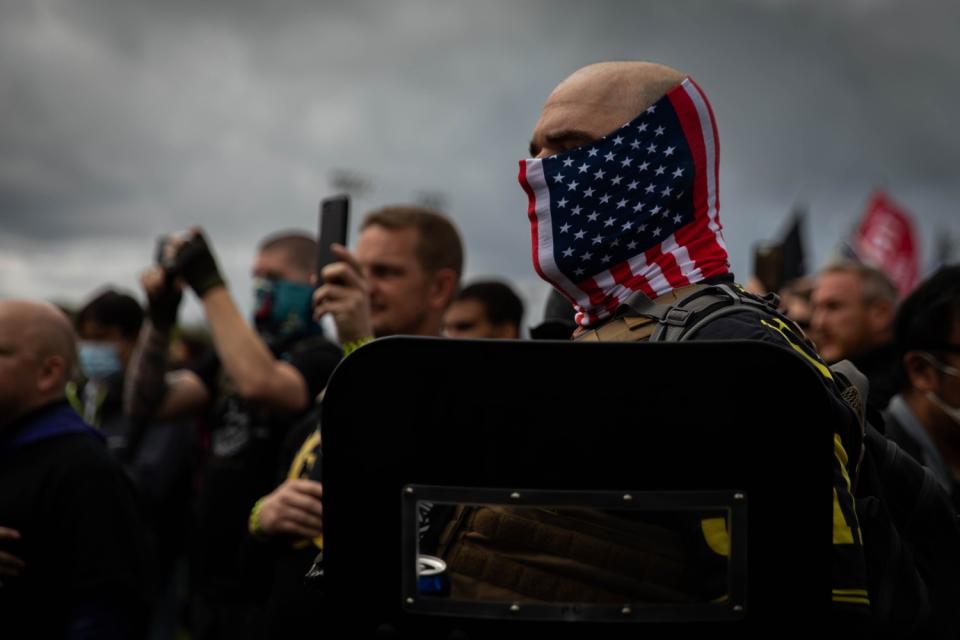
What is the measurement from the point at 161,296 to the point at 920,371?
3.34m

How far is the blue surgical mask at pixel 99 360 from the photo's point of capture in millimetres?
6574

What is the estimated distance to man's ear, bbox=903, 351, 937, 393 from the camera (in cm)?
360

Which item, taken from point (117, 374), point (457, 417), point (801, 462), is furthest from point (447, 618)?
point (117, 374)

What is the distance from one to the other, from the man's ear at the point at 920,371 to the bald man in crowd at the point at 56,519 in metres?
3.09

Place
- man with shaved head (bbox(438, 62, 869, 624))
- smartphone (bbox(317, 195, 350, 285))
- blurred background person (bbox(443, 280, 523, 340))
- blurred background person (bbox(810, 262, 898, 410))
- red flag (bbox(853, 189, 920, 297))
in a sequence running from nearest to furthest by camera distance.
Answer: man with shaved head (bbox(438, 62, 869, 624)) → smartphone (bbox(317, 195, 350, 285)) → blurred background person (bbox(443, 280, 523, 340)) → blurred background person (bbox(810, 262, 898, 410)) → red flag (bbox(853, 189, 920, 297))

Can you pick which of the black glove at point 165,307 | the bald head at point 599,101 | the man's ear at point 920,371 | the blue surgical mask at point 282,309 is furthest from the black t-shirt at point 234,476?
the bald head at point 599,101

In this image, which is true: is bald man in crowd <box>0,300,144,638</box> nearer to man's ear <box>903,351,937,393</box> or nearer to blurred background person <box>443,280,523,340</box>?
blurred background person <box>443,280,523,340</box>

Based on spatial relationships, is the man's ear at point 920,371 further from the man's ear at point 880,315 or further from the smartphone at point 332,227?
the smartphone at point 332,227

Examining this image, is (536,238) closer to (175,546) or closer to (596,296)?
(596,296)

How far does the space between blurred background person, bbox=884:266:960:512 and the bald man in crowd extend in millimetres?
2967

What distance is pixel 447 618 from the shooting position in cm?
137

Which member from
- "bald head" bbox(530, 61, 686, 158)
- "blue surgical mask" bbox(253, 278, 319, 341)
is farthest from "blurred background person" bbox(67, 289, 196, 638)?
"bald head" bbox(530, 61, 686, 158)

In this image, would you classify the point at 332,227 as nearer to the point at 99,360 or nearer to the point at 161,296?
the point at 161,296

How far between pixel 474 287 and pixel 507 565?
407 cm
